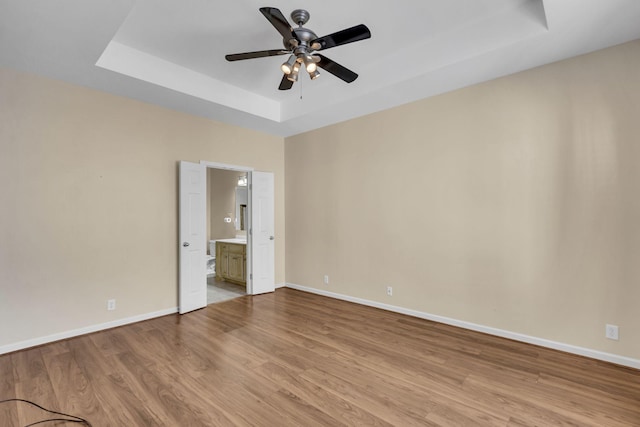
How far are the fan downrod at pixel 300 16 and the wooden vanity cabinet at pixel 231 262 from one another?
3782mm

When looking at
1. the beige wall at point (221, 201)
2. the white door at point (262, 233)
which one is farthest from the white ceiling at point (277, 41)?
the beige wall at point (221, 201)

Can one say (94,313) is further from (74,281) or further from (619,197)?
(619,197)

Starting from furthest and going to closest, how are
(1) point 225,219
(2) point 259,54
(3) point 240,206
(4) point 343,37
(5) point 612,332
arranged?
1. (1) point 225,219
2. (3) point 240,206
3. (5) point 612,332
4. (2) point 259,54
5. (4) point 343,37

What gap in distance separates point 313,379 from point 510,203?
8.81 feet

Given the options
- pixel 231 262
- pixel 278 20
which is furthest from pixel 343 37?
pixel 231 262

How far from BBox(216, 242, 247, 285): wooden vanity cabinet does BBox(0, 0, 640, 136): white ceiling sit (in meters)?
2.63

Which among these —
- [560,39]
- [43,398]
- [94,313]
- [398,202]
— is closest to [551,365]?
[398,202]

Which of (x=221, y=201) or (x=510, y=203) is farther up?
(x=221, y=201)

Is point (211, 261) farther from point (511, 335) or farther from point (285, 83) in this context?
point (511, 335)

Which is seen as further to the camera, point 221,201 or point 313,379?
point 221,201

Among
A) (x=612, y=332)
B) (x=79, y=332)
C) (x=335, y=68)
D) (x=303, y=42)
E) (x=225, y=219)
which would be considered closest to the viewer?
(x=303, y=42)

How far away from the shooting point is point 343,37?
2377 millimetres

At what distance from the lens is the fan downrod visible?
2.67 meters

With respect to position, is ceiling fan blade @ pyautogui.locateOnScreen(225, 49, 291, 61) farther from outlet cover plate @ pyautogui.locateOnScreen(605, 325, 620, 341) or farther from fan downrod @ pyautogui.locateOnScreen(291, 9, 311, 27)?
outlet cover plate @ pyautogui.locateOnScreen(605, 325, 620, 341)
